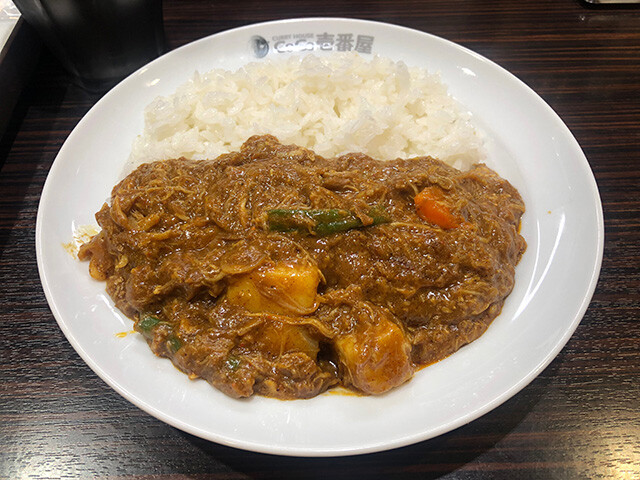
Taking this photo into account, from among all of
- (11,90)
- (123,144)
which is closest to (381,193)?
(123,144)

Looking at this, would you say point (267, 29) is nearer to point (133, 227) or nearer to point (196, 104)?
point (196, 104)

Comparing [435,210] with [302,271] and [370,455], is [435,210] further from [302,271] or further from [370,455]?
[370,455]

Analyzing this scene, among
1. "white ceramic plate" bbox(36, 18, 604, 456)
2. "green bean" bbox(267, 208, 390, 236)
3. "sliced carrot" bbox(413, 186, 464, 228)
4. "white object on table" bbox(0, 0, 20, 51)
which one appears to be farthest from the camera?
"white object on table" bbox(0, 0, 20, 51)

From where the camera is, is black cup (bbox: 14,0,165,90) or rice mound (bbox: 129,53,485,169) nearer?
rice mound (bbox: 129,53,485,169)

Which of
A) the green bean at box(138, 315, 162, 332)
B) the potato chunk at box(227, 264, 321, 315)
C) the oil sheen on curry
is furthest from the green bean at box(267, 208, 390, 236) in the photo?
the green bean at box(138, 315, 162, 332)

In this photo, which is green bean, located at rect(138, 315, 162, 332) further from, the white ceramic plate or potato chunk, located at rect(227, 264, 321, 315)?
potato chunk, located at rect(227, 264, 321, 315)

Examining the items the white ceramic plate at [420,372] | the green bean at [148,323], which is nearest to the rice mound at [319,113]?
the white ceramic plate at [420,372]

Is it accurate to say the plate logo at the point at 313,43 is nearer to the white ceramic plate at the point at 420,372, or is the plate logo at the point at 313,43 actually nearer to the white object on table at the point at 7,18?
the white ceramic plate at the point at 420,372
